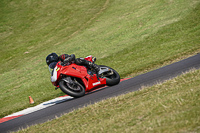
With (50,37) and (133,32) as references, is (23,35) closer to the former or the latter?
(50,37)

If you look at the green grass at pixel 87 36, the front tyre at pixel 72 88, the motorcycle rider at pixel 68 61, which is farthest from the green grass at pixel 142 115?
the green grass at pixel 87 36

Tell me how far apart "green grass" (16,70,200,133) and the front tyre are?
76.9 inches

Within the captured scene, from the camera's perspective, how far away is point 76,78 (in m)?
9.97

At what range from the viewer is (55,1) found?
47344 millimetres

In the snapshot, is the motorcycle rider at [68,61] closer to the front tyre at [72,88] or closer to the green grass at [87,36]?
the front tyre at [72,88]

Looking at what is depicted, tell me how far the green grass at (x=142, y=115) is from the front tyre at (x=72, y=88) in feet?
6.41

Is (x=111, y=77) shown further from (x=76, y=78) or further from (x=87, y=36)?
(x=87, y=36)

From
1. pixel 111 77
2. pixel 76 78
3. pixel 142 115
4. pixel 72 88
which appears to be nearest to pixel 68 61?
pixel 76 78

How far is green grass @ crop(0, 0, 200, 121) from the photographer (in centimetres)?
1630

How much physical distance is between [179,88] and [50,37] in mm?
29648

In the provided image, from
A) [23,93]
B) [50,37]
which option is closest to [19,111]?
[23,93]

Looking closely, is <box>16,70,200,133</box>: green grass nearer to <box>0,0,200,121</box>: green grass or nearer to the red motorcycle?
the red motorcycle

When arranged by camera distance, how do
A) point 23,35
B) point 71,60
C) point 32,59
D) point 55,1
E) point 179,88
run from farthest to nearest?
1. point 55,1
2. point 23,35
3. point 32,59
4. point 71,60
5. point 179,88

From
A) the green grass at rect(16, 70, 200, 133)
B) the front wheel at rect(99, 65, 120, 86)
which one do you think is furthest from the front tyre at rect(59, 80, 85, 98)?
the green grass at rect(16, 70, 200, 133)
